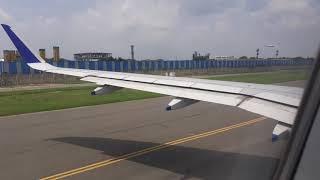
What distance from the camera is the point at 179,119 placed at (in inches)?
768

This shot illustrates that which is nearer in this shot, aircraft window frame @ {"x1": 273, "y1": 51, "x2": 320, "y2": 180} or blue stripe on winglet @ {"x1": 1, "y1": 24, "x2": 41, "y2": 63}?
aircraft window frame @ {"x1": 273, "y1": 51, "x2": 320, "y2": 180}

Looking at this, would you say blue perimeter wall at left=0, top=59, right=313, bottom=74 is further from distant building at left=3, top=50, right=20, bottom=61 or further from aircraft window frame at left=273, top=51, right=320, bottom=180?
aircraft window frame at left=273, top=51, right=320, bottom=180

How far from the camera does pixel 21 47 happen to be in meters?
13.4

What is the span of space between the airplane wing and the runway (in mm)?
476

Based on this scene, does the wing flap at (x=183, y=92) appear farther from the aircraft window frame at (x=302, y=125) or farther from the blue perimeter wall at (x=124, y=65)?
the blue perimeter wall at (x=124, y=65)

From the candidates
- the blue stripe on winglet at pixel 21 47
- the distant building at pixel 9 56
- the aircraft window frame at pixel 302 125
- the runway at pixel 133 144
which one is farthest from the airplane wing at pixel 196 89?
the distant building at pixel 9 56

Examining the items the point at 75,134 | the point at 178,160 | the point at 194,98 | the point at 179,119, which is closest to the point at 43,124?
the point at 75,134

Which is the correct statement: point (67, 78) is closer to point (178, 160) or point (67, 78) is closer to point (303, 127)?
point (178, 160)

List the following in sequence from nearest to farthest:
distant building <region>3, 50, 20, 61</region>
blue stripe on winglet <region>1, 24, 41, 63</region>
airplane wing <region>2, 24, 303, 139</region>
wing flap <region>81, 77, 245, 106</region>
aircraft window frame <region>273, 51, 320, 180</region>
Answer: aircraft window frame <region>273, 51, 320, 180</region> → airplane wing <region>2, 24, 303, 139</region> → wing flap <region>81, 77, 245, 106</region> → blue stripe on winglet <region>1, 24, 41, 63</region> → distant building <region>3, 50, 20, 61</region>

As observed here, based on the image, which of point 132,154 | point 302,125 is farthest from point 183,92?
point 302,125

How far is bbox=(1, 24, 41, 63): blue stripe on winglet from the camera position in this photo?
1317cm

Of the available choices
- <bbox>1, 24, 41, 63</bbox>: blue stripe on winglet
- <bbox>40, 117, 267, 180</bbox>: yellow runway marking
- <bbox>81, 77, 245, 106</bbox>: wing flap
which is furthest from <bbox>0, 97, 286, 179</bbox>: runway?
<bbox>1, 24, 41, 63</bbox>: blue stripe on winglet

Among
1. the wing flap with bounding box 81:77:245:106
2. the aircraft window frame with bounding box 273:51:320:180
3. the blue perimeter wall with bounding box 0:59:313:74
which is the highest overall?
the aircraft window frame with bounding box 273:51:320:180

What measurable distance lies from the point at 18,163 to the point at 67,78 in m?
45.0
